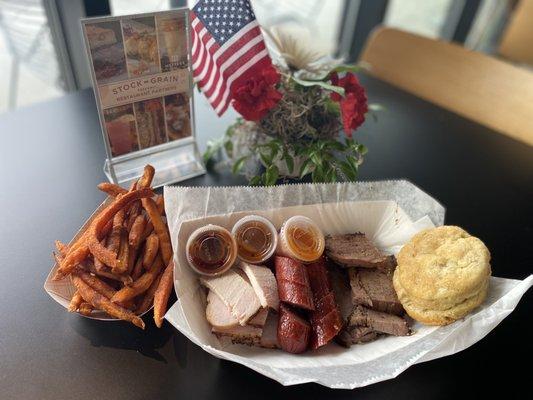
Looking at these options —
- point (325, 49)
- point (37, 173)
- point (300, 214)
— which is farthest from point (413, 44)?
point (37, 173)

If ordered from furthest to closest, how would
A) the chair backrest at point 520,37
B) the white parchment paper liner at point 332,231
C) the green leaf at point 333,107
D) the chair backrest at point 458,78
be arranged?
the chair backrest at point 520,37 < the chair backrest at point 458,78 < the green leaf at point 333,107 < the white parchment paper liner at point 332,231

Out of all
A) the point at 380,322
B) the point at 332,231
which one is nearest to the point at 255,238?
the point at 332,231

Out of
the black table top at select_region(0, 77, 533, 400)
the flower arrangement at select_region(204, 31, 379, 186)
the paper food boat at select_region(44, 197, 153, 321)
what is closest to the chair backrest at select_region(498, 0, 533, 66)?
the black table top at select_region(0, 77, 533, 400)

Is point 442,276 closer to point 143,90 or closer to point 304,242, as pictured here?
point 304,242

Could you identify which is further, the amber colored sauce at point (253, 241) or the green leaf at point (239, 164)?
the green leaf at point (239, 164)

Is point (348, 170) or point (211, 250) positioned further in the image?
point (348, 170)

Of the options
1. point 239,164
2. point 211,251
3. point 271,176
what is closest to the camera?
point 211,251

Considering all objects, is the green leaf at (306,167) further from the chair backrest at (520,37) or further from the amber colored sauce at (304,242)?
the chair backrest at (520,37)

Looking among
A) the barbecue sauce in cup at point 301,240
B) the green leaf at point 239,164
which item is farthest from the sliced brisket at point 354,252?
the green leaf at point 239,164
